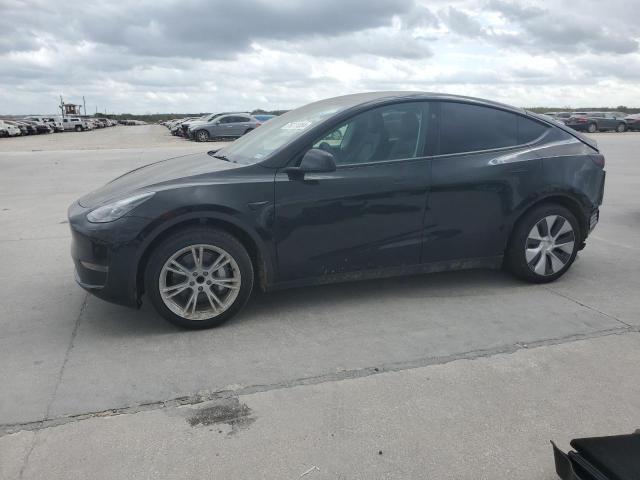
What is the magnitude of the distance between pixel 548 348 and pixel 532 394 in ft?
2.13

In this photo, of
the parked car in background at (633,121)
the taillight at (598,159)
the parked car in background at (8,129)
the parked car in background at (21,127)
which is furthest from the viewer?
the parked car in background at (21,127)

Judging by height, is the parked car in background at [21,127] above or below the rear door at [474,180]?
below

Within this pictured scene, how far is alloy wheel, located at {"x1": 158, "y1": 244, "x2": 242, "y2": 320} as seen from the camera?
12.4ft

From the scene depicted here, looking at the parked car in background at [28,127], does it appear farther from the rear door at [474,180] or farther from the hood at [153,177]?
the rear door at [474,180]

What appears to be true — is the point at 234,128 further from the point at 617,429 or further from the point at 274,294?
the point at 617,429

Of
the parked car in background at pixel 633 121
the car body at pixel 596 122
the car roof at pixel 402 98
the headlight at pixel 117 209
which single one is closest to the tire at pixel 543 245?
the car roof at pixel 402 98

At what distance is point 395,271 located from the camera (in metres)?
4.32

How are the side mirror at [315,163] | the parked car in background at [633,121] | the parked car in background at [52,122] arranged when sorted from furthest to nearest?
the parked car in background at [52,122] < the parked car in background at [633,121] < the side mirror at [315,163]

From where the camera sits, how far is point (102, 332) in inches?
153

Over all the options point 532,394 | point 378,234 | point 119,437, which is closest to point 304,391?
point 119,437

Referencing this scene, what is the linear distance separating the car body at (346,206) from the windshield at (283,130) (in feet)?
0.07

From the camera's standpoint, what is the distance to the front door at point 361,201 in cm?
396

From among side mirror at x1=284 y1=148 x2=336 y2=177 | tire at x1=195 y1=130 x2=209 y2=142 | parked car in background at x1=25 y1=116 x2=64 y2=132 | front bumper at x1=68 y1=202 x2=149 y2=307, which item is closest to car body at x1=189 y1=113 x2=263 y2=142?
tire at x1=195 y1=130 x2=209 y2=142

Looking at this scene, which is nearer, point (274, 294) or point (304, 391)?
point (304, 391)
